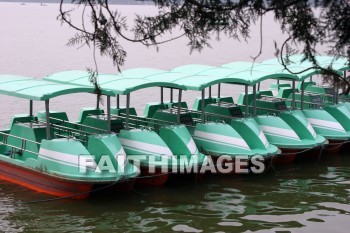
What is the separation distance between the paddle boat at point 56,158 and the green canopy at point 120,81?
0.94 m

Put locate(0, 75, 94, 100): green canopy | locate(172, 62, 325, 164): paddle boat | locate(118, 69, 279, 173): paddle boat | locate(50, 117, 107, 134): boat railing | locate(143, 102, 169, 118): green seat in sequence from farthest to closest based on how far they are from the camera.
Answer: locate(143, 102, 169, 118): green seat
locate(172, 62, 325, 164): paddle boat
locate(118, 69, 279, 173): paddle boat
locate(50, 117, 107, 134): boat railing
locate(0, 75, 94, 100): green canopy

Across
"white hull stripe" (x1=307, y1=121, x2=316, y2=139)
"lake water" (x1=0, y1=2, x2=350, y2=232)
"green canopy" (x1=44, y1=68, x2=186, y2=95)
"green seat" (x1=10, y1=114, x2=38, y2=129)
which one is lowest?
→ "lake water" (x1=0, y1=2, x2=350, y2=232)

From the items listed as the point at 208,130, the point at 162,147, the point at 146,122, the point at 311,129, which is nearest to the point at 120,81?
the point at 146,122

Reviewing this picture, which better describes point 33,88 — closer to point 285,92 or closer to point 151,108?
point 151,108

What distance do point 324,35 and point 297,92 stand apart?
14.7m

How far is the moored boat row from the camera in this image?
12.8 m

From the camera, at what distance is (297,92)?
20.6 meters

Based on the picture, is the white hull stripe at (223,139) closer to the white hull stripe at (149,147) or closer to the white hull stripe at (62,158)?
the white hull stripe at (149,147)

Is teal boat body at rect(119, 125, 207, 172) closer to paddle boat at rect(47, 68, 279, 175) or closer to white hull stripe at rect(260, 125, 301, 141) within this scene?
paddle boat at rect(47, 68, 279, 175)

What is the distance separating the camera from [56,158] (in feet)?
41.7

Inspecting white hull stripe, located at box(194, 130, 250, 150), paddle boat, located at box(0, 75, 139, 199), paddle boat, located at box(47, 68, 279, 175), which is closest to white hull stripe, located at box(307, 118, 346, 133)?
paddle boat, located at box(47, 68, 279, 175)

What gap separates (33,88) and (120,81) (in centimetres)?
193

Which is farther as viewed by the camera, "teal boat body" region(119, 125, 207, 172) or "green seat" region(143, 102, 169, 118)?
"green seat" region(143, 102, 169, 118)

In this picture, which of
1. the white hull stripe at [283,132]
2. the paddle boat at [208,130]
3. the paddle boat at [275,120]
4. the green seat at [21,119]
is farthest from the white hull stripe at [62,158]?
the white hull stripe at [283,132]
